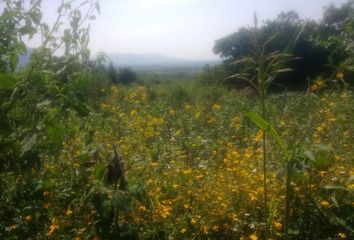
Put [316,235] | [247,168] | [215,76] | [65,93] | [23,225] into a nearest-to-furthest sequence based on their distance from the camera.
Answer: [65,93]
[23,225]
[316,235]
[247,168]
[215,76]

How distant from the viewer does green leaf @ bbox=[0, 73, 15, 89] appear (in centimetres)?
165

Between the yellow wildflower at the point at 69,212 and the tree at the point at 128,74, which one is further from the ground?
the yellow wildflower at the point at 69,212

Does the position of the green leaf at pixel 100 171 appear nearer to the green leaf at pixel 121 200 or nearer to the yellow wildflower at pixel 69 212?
the green leaf at pixel 121 200

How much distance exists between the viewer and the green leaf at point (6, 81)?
5.41 feet

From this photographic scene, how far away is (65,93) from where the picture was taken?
180 cm

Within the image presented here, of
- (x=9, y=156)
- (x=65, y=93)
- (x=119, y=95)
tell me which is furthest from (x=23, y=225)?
(x=119, y=95)

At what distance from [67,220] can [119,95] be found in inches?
255

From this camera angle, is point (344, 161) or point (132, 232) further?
point (344, 161)

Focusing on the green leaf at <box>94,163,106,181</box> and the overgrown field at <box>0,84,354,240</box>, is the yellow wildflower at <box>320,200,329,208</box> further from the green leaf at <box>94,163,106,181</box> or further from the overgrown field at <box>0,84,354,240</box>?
the green leaf at <box>94,163,106,181</box>

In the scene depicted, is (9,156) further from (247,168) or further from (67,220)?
(247,168)

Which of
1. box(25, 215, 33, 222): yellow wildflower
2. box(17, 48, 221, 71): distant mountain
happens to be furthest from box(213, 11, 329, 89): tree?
box(25, 215, 33, 222): yellow wildflower

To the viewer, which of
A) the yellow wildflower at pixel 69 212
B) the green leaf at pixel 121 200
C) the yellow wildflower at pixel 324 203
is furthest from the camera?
the yellow wildflower at pixel 324 203

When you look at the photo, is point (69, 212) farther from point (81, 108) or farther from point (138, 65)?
point (138, 65)

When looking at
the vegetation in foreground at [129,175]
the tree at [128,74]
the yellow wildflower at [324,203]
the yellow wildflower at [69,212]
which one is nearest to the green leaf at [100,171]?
the vegetation in foreground at [129,175]
